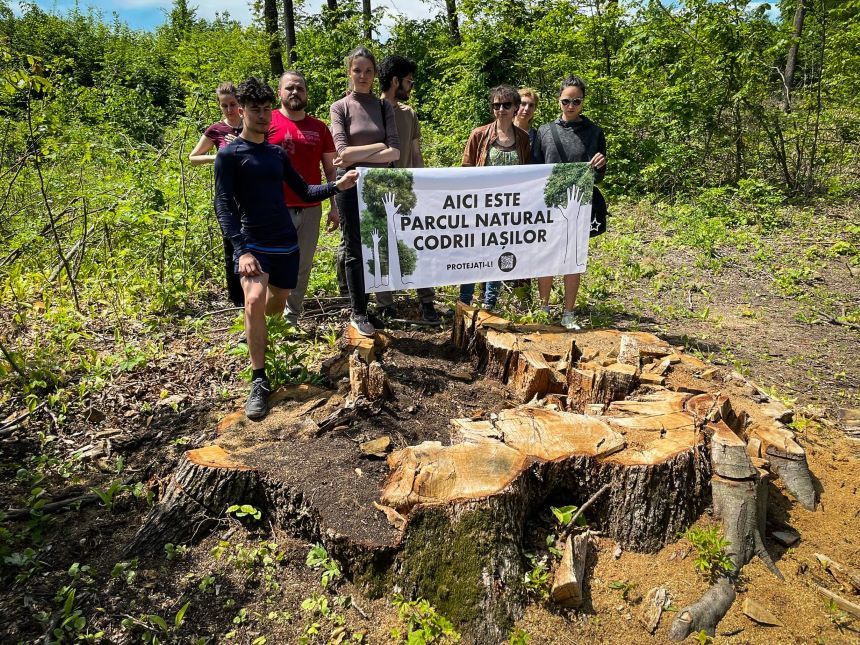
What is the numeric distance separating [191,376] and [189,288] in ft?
5.29

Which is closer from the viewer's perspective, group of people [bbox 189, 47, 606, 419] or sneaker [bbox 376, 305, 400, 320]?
group of people [bbox 189, 47, 606, 419]

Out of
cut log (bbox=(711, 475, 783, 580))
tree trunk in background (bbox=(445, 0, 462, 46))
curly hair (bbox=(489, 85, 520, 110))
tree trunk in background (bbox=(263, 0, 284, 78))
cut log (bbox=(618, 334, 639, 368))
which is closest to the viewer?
cut log (bbox=(711, 475, 783, 580))

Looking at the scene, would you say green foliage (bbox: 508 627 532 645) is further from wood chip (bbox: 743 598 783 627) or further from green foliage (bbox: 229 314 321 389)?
green foliage (bbox: 229 314 321 389)

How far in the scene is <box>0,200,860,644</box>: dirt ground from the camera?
2.17m

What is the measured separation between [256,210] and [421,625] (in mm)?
2315

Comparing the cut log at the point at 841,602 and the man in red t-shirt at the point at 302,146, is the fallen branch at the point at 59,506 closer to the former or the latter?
the man in red t-shirt at the point at 302,146

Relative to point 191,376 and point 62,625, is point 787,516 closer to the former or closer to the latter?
point 62,625

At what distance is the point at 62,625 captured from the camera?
82.1 inches

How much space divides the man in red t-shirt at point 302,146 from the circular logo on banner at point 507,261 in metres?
1.34

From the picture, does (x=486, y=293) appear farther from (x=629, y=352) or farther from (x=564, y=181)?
(x=629, y=352)

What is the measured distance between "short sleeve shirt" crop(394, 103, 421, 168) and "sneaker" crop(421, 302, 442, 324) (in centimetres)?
110

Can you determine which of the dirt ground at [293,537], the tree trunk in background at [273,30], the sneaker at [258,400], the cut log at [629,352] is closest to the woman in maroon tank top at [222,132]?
the dirt ground at [293,537]

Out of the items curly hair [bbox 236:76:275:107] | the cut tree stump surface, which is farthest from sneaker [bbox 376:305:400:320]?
curly hair [bbox 236:76:275:107]

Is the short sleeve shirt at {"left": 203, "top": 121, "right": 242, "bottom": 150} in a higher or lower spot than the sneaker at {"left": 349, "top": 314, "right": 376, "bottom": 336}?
higher
